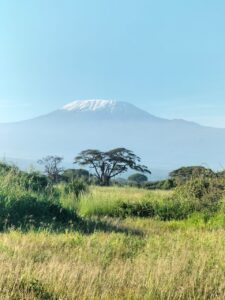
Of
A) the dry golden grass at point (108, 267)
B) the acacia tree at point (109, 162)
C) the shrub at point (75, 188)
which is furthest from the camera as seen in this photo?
the acacia tree at point (109, 162)

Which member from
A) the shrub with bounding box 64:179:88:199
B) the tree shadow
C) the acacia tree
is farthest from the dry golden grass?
the acacia tree

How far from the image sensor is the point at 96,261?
7328 millimetres

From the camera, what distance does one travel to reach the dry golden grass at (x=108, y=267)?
5.77 metres

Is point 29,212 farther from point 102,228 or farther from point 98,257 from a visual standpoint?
point 98,257

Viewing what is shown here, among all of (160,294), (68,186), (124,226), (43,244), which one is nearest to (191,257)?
(160,294)

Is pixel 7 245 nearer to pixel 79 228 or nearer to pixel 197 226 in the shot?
pixel 79 228

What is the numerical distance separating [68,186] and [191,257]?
1278cm

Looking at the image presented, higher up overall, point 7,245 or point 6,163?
point 6,163

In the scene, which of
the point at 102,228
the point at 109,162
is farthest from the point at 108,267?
the point at 109,162

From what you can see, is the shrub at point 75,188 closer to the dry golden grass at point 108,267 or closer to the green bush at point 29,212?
the green bush at point 29,212

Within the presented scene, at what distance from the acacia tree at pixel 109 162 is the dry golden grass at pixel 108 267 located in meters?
39.9

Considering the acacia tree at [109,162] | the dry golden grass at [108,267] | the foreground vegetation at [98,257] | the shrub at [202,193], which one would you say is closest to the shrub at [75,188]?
the shrub at [202,193]

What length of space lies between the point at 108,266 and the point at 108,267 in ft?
0.45

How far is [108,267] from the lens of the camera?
22.7ft
